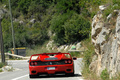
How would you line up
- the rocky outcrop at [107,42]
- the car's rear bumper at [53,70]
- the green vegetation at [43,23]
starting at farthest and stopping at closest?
the green vegetation at [43,23] → the car's rear bumper at [53,70] → the rocky outcrop at [107,42]

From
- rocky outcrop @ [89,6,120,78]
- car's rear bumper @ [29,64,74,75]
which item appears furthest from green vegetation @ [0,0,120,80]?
car's rear bumper @ [29,64,74,75]

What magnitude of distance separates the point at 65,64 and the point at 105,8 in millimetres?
3220

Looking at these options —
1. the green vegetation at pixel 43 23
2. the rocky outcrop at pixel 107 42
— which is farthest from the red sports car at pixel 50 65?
the green vegetation at pixel 43 23

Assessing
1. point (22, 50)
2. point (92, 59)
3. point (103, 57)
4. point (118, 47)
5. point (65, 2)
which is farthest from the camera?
point (65, 2)

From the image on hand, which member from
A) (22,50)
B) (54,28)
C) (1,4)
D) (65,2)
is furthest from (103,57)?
(1,4)

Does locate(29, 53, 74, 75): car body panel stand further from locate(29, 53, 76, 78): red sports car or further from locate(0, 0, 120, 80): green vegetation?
locate(0, 0, 120, 80): green vegetation

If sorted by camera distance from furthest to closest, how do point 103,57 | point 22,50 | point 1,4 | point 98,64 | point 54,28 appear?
1. point 1,4
2. point 54,28
3. point 22,50
4. point 98,64
5. point 103,57

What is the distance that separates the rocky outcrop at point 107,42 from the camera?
38.2 feet

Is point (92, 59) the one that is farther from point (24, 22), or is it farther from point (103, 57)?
point (24, 22)

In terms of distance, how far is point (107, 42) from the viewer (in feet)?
A: 44.1

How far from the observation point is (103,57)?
13.6 metres

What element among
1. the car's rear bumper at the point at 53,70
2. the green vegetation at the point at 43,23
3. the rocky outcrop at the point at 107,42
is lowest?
the car's rear bumper at the point at 53,70

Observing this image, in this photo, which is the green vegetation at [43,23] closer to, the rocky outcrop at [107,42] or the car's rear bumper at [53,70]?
the rocky outcrop at [107,42]

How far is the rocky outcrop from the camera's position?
11.6m
